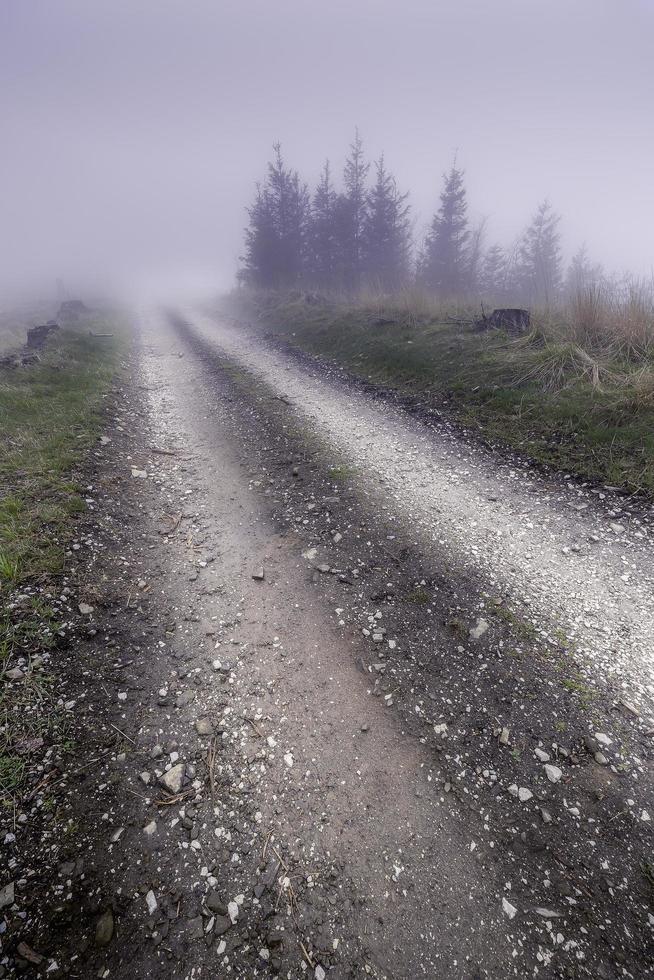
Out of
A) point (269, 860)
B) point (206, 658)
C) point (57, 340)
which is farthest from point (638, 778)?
point (57, 340)

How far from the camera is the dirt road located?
7.84ft

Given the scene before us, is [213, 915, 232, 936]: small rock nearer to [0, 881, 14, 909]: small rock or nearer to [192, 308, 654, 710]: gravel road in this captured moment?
[0, 881, 14, 909]: small rock

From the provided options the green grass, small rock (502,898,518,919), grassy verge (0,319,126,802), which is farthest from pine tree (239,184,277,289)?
small rock (502,898,518,919)

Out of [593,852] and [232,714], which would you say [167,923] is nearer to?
[232,714]

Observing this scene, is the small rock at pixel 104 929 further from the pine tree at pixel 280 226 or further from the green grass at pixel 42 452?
the pine tree at pixel 280 226

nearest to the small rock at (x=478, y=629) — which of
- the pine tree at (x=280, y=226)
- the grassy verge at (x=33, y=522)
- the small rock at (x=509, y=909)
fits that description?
the small rock at (x=509, y=909)

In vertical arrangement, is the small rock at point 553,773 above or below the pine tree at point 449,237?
below

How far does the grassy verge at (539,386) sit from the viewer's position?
254 inches

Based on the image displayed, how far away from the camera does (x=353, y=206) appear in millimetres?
31078

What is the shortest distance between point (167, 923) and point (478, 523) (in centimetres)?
488

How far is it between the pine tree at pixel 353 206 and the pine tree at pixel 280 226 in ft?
12.7

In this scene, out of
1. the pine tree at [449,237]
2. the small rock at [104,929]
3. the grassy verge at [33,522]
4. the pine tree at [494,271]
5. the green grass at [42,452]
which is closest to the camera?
the small rock at [104,929]

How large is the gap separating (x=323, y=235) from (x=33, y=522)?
115 feet

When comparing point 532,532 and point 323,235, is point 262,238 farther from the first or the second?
point 532,532
